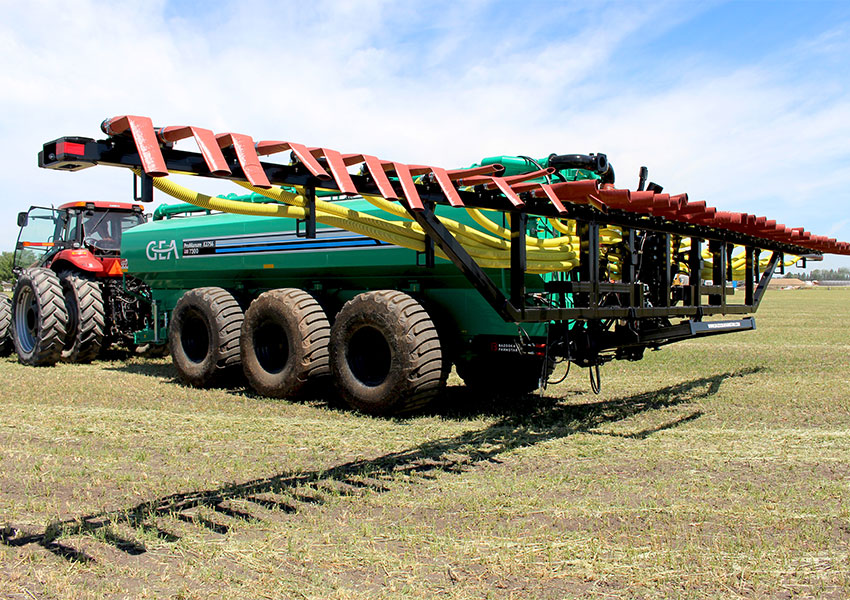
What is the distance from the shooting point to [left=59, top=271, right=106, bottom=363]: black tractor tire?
11.2 meters

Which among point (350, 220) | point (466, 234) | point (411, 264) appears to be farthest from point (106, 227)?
point (350, 220)

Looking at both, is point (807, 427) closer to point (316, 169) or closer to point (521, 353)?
point (521, 353)

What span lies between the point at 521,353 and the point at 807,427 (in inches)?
95.8

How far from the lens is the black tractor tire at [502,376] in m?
8.41

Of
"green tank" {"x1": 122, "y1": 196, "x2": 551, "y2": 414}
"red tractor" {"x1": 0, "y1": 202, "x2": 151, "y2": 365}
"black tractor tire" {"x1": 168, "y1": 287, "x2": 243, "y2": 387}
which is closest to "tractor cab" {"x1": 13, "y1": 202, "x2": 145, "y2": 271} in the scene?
"red tractor" {"x1": 0, "y1": 202, "x2": 151, "y2": 365}

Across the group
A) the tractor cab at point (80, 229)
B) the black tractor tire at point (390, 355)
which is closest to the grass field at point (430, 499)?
the black tractor tire at point (390, 355)

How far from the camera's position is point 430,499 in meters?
4.50

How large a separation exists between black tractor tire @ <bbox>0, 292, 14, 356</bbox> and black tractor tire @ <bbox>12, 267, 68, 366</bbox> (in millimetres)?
730

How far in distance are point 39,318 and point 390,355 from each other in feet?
20.5

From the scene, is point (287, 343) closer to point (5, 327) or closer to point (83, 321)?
point (83, 321)

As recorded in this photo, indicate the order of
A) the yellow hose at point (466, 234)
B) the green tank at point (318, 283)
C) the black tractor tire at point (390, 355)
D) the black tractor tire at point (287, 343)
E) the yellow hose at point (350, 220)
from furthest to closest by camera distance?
the black tractor tire at point (287, 343), the green tank at point (318, 283), the black tractor tire at point (390, 355), the yellow hose at point (466, 234), the yellow hose at point (350, 220)

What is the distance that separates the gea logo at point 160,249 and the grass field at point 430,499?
8.58 ft

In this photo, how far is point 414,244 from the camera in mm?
5688

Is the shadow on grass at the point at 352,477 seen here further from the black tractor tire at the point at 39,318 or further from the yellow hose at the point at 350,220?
the black tractor tire at the point at 39,318
